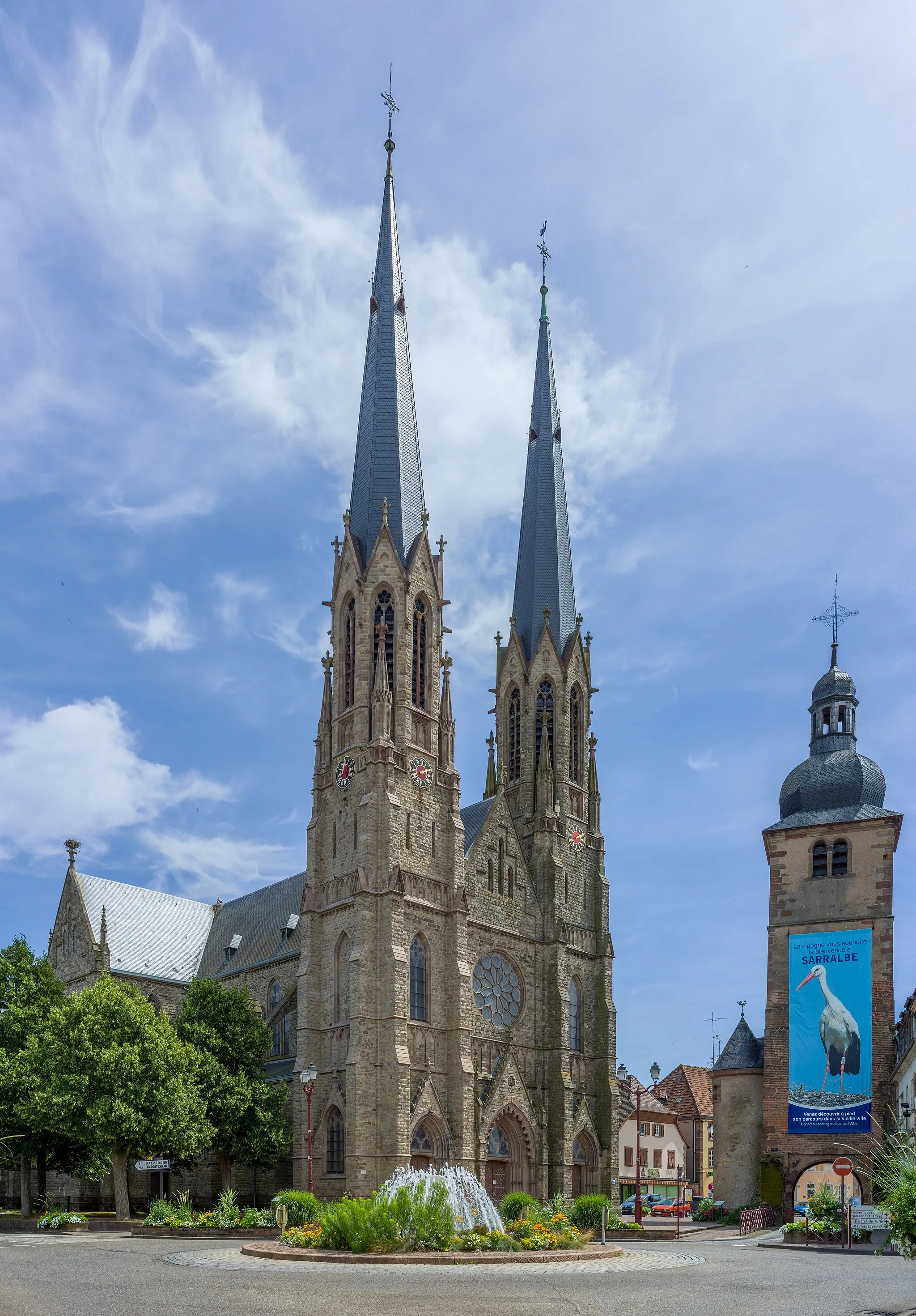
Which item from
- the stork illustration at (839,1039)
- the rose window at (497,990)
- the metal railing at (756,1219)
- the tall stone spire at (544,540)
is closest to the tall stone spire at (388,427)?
the tall stone spire at (544,540)

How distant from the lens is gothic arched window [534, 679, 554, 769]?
6172 cm

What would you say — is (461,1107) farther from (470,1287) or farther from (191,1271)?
(470,1287)

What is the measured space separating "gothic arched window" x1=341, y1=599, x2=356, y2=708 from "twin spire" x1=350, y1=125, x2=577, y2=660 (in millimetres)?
2331

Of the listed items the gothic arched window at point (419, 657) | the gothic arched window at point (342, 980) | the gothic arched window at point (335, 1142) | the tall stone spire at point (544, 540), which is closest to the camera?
the gothic arched window at point (335, 1142)

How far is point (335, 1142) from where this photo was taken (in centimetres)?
4741

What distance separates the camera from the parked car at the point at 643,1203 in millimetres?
67312

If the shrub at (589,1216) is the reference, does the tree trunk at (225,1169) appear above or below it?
below

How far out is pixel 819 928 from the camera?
55.4 m

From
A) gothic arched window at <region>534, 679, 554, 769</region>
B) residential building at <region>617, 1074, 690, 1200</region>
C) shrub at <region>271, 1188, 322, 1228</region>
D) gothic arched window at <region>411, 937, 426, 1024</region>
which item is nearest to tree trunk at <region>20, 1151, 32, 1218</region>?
gothic arched window at <region>411, 937, 426, 1024</region>

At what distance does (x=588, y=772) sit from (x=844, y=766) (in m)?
12.5

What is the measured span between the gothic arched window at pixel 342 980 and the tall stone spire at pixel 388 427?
16951mm

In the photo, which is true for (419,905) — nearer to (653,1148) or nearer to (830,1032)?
(830,1032)

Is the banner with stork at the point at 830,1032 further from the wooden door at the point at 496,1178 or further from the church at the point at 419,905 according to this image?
the wooden door at the point at 496,1178

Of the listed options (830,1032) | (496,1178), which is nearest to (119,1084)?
(496,1178)
